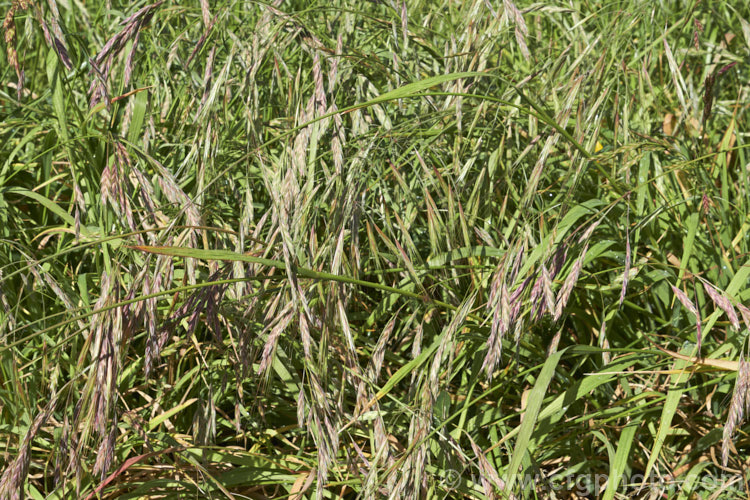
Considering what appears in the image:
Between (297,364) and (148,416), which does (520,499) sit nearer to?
(297,364)

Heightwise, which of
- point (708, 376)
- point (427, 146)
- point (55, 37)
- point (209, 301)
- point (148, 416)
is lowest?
point (148, 416)

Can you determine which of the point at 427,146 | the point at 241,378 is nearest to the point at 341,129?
the point at 427,146

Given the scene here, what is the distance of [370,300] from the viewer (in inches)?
62.9

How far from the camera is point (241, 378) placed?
4.13 feet

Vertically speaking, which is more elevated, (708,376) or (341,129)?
(341,129)

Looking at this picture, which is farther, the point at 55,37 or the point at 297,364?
the point at 297,364

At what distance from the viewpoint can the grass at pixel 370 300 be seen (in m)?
1.14

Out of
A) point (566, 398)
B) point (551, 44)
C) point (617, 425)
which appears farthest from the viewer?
point (551, 44)

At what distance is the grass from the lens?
3.73 ft

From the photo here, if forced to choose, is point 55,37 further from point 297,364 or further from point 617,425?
point 617,425

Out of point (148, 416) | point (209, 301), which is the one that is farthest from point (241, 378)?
point (148, 416)

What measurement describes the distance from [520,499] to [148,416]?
76 centimetres

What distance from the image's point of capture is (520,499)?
1.19m

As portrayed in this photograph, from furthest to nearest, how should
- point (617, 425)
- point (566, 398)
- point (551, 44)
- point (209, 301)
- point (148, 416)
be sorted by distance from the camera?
1. point (551, 44)
2. point (148, 416)
3. point (617, 425)
4. point (566, 398)
5. point (209, 301)
